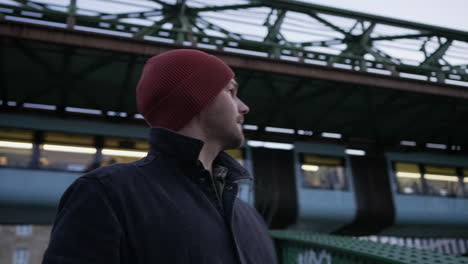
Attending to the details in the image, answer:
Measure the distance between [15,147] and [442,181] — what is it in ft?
37.7

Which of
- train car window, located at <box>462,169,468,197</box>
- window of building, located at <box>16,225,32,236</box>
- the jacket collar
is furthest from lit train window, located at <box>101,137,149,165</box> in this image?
window of building, located at <box>16,225,32,236</box>

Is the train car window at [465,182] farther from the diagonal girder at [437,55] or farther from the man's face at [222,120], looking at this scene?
the man's face at [222,120]

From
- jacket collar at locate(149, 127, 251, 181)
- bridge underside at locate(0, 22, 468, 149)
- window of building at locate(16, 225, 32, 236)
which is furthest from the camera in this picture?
window of building at locate(16, 225, 32, 236)

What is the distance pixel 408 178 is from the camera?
889 centimetres

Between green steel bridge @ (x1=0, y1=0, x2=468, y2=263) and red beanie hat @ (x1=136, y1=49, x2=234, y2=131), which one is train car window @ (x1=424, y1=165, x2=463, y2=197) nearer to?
green steel bridge @ (x1=0, y1=0, x2=468, y2=263)

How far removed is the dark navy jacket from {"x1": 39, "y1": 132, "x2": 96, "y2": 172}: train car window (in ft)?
21.7

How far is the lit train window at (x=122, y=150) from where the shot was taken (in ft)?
23.4

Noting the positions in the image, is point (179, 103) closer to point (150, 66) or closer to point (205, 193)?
point (150, 66)

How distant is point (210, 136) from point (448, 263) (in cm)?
134

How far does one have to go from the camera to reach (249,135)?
8.72 meters

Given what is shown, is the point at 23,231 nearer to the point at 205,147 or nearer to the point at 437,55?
the point at 437,55

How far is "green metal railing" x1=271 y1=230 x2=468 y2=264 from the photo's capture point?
5.44 ft

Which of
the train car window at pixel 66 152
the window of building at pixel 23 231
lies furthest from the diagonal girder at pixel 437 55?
the window of building at pixel 23 231

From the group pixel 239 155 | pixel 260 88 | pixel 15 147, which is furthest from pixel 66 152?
pixel 260 88
